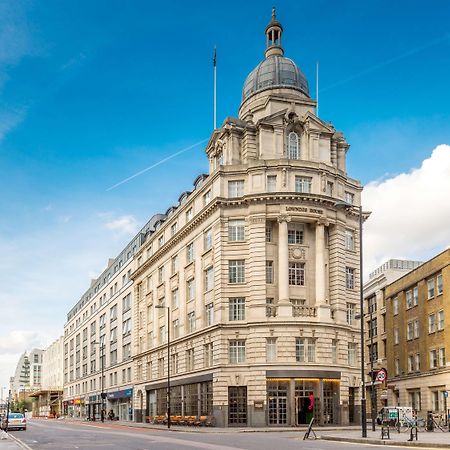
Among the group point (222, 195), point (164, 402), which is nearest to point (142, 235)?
point (164, 402)

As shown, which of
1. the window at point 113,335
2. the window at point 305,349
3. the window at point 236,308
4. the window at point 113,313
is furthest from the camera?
the window at point 113,313

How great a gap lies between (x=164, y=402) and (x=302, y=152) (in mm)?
32188

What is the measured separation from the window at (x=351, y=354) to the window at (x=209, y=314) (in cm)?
1264

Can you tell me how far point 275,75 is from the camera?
73000 millimetres

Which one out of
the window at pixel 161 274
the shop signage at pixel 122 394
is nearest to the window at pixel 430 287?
the window at pixel 161 274

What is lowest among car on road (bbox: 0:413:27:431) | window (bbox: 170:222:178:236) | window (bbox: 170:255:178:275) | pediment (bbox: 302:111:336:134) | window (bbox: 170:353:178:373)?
car on road (bbox: 0:413:27:431)

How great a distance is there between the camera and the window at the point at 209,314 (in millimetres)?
66250

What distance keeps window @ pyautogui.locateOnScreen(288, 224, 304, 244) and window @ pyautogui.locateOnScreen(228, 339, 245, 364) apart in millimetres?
9959

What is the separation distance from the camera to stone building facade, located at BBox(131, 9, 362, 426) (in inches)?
2399

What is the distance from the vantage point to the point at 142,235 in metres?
97.4

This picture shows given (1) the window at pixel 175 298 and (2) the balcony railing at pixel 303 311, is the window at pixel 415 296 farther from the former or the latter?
(1) the window at pixel 175 298

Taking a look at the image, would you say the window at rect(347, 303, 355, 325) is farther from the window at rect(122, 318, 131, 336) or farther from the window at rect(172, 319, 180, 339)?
the window at rect(122, 318, 131, 336)

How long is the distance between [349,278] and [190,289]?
16.4 m

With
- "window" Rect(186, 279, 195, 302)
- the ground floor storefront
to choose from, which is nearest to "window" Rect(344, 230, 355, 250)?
the ground floor storefront
